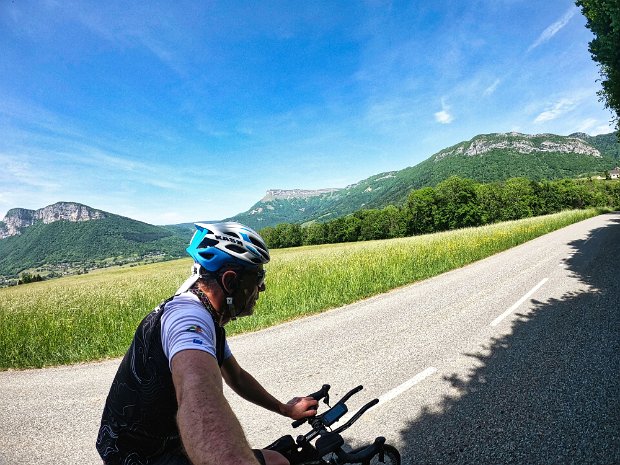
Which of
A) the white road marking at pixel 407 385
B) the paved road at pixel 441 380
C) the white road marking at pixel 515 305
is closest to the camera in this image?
the paved road at pixel 441 380

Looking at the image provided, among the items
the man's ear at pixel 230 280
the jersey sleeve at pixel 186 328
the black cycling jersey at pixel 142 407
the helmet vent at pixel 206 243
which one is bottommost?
the black cycling jersey at pixel 142 407

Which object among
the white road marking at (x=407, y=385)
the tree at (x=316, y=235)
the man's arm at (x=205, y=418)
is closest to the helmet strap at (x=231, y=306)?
the man's arm at (x=205, y=418)

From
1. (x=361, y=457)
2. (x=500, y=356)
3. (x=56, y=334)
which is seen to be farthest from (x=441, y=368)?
(x=56, y=334)

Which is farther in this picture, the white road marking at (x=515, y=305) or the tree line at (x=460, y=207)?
the tree line at (x=460, y=207)

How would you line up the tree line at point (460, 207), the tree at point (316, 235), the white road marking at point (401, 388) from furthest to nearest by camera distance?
the tree at point (316, 235) < the tree line at point (460, 207) < the white road marking at point (401, 388)

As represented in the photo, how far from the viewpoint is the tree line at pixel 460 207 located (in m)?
77.2

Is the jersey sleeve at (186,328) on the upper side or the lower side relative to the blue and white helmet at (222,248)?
lower

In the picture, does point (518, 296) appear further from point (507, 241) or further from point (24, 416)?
point (507, 241)

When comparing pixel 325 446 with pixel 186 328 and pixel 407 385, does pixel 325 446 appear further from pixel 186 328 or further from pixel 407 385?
pixel 407 385

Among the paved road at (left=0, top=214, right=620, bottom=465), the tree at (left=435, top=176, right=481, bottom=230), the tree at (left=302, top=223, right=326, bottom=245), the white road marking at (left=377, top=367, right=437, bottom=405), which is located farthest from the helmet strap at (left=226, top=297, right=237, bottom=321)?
the tree at (left=302, top=223, right=326, bottom=245)

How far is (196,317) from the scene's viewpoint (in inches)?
58.0

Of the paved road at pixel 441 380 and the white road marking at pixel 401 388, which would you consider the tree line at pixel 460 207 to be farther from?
the white road marking at pixel 401 388

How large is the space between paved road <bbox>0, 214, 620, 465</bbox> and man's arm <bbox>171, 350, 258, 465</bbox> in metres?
2.83

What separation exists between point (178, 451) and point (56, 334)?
29.5ft
